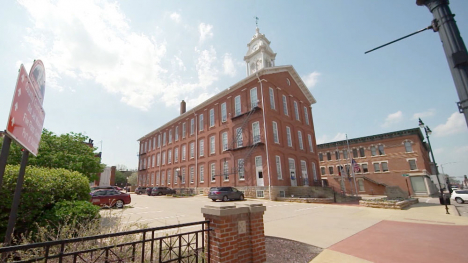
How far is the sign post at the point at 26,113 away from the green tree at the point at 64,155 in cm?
1209

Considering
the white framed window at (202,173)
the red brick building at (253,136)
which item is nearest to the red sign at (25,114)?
the red brick building at (253,136)

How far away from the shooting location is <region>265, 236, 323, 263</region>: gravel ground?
4.95m

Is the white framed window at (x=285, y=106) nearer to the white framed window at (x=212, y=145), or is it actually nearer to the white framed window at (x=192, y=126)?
the white framed window at (x=212, y=145)

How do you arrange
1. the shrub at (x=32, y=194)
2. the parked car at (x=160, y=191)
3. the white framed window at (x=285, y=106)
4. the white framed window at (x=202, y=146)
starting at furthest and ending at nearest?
the white framed window at (x=202, y=146), the parked car at (x=160, y=191), the white framed window at (x=285, y=106), the shrub at (x=32, y=194)

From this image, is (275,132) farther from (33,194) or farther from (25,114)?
(25,114)

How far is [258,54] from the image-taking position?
1304 inches

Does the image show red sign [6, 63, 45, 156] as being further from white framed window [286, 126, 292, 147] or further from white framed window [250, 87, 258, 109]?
white framed window [286, 126, 292, 147]

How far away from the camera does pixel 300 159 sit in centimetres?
2853

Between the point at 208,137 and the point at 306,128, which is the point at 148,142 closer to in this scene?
the point at 208,137

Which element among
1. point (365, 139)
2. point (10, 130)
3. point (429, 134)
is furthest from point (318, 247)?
point (365, 139)

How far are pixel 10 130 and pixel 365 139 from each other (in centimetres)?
4927

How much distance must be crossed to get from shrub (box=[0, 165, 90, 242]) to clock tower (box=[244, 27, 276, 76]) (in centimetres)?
2943

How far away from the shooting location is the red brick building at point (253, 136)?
963 inches

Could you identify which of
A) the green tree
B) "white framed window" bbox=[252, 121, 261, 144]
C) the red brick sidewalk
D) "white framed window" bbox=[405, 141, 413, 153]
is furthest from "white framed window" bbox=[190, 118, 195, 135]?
"white framed window" bbox=[405, 141, 413, 153]
